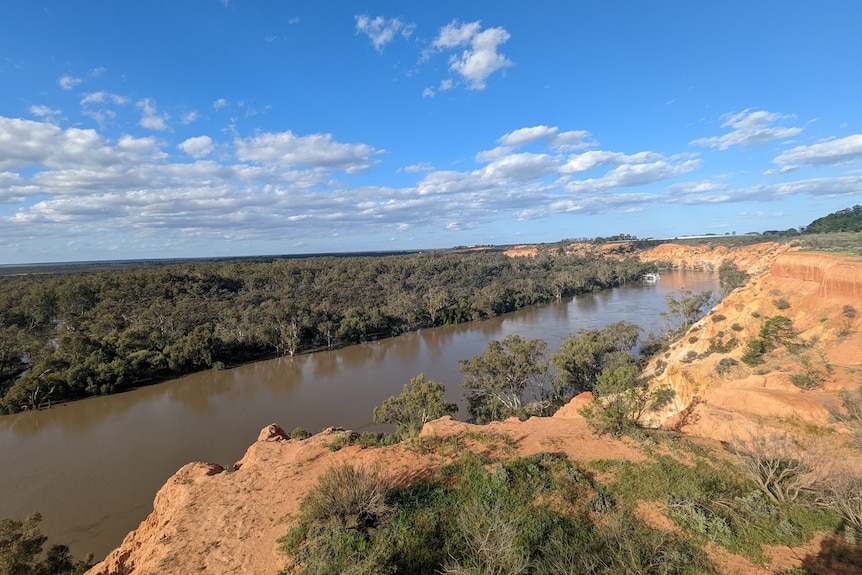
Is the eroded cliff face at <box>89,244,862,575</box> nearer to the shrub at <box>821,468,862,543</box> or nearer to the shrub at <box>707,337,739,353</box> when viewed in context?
the shrub at <box>707,337,739,353</box>

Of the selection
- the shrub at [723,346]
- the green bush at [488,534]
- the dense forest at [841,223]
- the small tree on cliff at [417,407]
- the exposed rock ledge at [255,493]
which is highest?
the dense forest at [841,223]

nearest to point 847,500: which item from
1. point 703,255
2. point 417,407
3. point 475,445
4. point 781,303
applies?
point 475,445

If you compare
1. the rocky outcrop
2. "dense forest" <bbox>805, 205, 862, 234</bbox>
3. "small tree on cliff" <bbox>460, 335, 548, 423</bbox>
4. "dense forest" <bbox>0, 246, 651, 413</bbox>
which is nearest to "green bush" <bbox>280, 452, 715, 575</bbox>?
"small tree on cliff" <bbox>460, 335, 548, 423</bbox>

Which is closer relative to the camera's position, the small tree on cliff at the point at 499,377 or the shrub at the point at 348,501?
the shrub at the point at 348,501

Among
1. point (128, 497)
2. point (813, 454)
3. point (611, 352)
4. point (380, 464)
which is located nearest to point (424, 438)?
point (380, 464)

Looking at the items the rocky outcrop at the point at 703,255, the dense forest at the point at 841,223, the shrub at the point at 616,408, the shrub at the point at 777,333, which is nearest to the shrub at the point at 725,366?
the shrub at the point at 777,333

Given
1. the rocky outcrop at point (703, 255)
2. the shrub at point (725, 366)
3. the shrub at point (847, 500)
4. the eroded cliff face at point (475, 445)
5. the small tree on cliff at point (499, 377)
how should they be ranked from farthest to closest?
the rocky outcrop at point (703, 255)
the small tree on cliff at point (499, 377)
the shrub at point (725, 366)
the eroded cliff face at point (475, 445)
the shrub at point (847, 500)

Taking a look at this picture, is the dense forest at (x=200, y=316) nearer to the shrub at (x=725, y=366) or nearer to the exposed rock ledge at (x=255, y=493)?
the exposed rock ledge at (x=255, y=493)

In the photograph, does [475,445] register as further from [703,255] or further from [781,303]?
[703,255]
